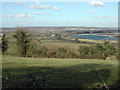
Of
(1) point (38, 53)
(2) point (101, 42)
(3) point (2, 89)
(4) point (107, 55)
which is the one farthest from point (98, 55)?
(3) point (2, 89)

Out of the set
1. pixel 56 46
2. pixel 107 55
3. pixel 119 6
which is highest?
pixel 119 6

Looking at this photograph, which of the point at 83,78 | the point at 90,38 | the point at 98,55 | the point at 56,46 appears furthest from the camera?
the point at 90,38

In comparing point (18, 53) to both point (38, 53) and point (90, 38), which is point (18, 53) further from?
point (90, 38)

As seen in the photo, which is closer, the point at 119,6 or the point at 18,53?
the point at 119,6

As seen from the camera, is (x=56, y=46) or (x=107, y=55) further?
(x=107, y=55)

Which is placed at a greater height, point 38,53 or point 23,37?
point 23,37

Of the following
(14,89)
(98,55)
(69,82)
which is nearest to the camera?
(14,89)

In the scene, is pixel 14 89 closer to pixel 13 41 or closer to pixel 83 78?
pixel 83 78

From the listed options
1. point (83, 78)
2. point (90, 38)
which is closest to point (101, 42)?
point (90, 38)

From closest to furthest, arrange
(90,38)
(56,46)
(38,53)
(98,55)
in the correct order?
(38,53) → (56,46) → (98,55) → (90,38)
